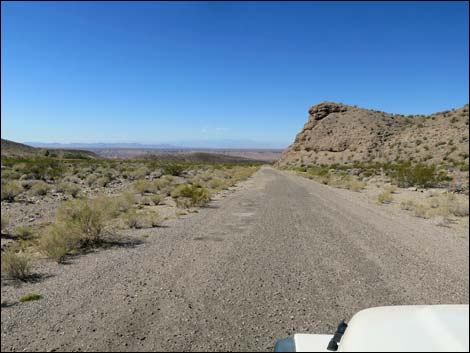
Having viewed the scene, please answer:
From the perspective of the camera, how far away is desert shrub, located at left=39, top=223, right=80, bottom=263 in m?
7.11

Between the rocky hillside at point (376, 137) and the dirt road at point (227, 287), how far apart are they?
36.6 m

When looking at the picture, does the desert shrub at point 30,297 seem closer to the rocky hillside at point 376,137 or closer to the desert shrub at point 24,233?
the desert shrub at point 24,233

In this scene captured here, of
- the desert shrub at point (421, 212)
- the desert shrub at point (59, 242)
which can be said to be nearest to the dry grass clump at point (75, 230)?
the desert shrub at point (59, 242)

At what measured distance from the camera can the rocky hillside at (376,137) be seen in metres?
48.6

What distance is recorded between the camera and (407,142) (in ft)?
194

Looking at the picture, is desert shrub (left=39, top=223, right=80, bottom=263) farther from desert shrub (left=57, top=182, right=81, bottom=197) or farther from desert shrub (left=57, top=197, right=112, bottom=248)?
desert shrub (left=57, top=182, right=81, bottom=197)

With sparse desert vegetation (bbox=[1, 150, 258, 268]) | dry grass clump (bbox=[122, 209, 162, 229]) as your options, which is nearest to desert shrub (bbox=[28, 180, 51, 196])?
sparse desert vegetation (bbox=[1, 150, 258, 268])

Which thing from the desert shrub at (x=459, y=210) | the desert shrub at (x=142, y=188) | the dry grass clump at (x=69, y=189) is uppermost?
the dry grass clump at (x=69, y=189)

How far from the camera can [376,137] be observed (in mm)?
70625

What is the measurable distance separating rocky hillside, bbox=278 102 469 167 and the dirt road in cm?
3662

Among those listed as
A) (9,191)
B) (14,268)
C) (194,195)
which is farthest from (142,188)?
(14,268)

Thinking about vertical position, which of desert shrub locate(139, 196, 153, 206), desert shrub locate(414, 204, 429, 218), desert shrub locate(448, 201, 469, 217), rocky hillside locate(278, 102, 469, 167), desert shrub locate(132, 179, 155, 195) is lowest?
desert shrub locate(139, 196, 153, 206)

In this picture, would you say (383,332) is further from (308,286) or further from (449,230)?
(449,230)

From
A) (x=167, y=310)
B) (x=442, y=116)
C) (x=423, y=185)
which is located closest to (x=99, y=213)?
(x=167, y=310)
